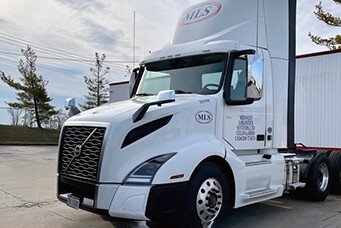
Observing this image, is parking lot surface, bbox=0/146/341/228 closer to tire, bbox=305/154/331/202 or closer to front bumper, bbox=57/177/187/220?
tire, bbox=305/154/331/202

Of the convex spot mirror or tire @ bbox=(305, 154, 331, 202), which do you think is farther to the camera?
tire @ bbox=(305, 154, 331, 202)

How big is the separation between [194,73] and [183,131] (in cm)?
114

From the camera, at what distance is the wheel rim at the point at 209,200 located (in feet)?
13.9

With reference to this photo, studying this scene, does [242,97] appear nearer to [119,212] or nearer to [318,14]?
[119,212]

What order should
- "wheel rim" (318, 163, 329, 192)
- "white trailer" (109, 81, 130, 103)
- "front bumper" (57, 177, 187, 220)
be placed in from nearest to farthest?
"front bumper" (57, 177, 187, 220), "wheel rim" (318, 163, 329, 192), "white trailer" (109, 81, 130, 103)

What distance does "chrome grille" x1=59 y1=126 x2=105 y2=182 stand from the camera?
3994 mm

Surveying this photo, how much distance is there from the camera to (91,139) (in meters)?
4.08

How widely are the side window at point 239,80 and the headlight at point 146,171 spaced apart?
1587 mm

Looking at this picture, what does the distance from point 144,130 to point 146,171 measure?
1.70 ft

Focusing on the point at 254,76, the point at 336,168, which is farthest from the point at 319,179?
the point at 254,76

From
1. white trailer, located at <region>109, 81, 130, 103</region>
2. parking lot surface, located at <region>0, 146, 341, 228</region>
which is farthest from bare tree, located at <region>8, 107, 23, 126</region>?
parking lot surface, located at <region>0, 146, 341, 228</region>

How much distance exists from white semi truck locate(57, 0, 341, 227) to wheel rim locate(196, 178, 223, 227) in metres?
0.01

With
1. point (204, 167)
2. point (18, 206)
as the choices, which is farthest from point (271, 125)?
point (18, 206)

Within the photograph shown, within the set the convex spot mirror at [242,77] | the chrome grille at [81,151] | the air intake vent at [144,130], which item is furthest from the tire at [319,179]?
the chrome grille at [81,151]
